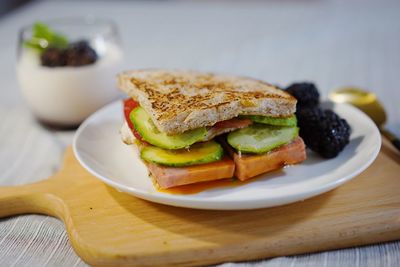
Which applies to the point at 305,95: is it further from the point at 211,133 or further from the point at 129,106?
the point at 129,106

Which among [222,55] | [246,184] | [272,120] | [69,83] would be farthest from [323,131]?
[222,55]

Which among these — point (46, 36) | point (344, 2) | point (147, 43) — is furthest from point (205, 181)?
point (344, 2)

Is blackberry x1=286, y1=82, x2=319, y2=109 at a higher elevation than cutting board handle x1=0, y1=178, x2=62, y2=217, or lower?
higher

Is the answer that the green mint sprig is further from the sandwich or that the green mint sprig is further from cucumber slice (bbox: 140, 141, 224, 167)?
cucumber slice (bbox: 140, 141, 224, 167)

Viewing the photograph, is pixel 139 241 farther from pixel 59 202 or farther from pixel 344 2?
pixel 344 2

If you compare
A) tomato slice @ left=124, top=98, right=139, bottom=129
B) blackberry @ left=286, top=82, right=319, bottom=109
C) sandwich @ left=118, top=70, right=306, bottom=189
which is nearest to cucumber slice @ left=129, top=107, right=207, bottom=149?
sandwich @ left=118, top=70, right=306, bottom=189

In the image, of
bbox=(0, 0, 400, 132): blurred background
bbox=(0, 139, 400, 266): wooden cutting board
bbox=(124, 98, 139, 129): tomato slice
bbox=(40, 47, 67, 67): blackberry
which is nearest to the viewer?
bbox=(0, 139, 400, 266): wooden cutting board

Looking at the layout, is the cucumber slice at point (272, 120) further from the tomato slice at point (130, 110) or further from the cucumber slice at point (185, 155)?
the tomato slice at point (130, 110)
